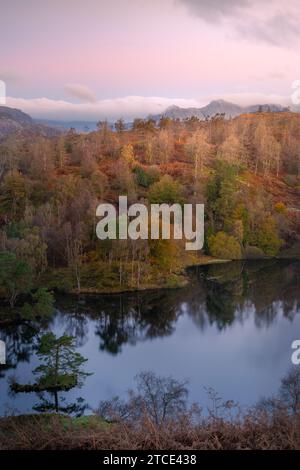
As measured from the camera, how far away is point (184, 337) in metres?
24.5

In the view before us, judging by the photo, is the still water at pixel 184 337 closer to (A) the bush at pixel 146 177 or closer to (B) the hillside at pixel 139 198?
(B) the hillside at pixel 139 198

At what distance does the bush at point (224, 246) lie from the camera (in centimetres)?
4241

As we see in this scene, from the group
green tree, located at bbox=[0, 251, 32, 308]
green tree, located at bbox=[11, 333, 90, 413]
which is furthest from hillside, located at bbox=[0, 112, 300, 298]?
green tree, located at bbox=[11, 333, 90, 413]

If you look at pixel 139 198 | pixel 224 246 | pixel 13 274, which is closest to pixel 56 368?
pixel 13 274

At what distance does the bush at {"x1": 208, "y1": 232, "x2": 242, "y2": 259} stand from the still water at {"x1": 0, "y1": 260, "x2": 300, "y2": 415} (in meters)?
6.03

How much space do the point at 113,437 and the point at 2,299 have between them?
2612 cm

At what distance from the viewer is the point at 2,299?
28.2 m

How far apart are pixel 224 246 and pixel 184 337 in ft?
62.7

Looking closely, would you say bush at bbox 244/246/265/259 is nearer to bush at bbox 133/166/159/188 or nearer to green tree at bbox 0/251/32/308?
bush at bbox 133/166/159/188

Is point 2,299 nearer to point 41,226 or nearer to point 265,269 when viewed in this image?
point 41,226

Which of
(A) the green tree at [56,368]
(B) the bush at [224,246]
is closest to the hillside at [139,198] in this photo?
(B) the bush at [224,246]

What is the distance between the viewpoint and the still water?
59.9ft

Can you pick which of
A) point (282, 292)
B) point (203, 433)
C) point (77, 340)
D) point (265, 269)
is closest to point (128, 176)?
point (265, 269)
